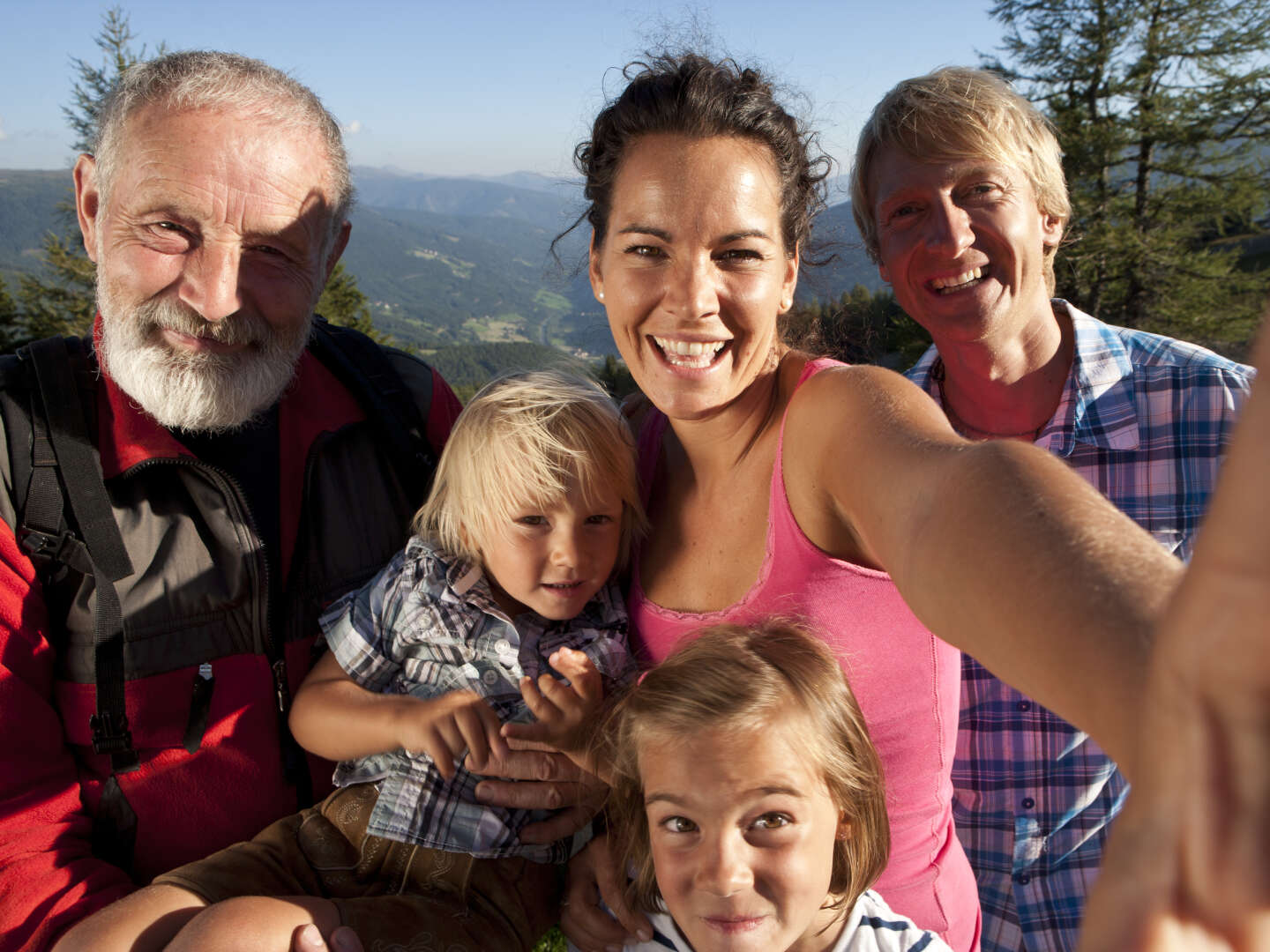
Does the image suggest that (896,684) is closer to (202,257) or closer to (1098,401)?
(1098,401)

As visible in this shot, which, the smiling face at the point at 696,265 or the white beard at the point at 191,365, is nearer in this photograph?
the smiling face at the point at 696,265

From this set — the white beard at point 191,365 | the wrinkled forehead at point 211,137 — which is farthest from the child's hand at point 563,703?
the wrinkled forehead at point 211,137

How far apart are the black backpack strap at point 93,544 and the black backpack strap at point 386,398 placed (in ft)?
2.84

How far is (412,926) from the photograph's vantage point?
209cm

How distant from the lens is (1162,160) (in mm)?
26609

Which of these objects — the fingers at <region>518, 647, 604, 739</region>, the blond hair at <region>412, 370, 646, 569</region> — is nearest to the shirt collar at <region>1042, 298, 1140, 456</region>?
the blond hair at <region>412, 370, 646, 569</region>

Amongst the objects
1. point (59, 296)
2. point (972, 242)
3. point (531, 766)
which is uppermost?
point (59, 296)

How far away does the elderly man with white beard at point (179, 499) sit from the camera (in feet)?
7.56

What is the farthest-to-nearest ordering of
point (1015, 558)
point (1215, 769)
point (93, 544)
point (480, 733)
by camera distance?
point (93, 544)
point (480, 733)
point (1015, 558)
point (1215, 769)

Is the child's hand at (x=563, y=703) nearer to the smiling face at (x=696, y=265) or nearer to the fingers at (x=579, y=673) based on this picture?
the fingers at (x=579, y=673)

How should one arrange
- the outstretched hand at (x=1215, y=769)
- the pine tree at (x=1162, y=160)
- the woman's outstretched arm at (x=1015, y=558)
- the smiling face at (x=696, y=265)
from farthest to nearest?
the pine tree at (x=1162, y=160)
the smiling face at (x=696, y=265)
the woman's outstretched arm at (x=1015, y=558)
the outstretched hand at (x=1215, y=769)

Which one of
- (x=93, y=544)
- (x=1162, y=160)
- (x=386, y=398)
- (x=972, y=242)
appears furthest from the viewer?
(x=1162, y=160)

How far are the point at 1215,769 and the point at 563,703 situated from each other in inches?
69.8

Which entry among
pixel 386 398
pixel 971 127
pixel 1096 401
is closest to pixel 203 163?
pixel 386 398
